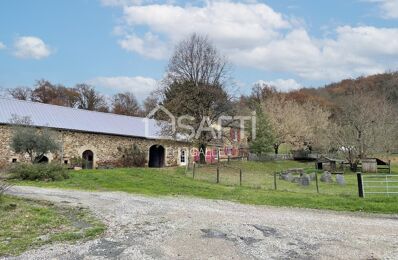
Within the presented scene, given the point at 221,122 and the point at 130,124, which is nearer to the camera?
the point at 221,122

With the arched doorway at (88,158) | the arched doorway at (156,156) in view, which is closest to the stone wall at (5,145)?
the arched doorway at (88,158)

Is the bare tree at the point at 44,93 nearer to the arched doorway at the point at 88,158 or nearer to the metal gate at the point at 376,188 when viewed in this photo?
the arched doorway at the point at 88,158

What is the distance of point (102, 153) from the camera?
35375mm

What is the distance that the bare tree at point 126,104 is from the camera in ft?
236

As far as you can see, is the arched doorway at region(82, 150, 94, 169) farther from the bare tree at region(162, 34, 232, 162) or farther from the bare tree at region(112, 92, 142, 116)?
the bare tree at region(112, 92, 142, 116)

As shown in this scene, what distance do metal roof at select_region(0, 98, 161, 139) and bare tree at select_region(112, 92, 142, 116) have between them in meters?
30.7

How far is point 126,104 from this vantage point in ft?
247

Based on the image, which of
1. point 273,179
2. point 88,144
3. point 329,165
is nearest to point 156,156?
point 88,144

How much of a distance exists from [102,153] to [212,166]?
32.2 feet

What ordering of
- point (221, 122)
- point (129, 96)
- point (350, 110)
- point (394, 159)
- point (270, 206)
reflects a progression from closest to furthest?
point (270, 206)
point (221, 122)
point (350, 110)
point (394, 159)
point (129, 96)

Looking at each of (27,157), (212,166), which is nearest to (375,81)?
(212,166)

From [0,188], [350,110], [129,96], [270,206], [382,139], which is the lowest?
[270,206]

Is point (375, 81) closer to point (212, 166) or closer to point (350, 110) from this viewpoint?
point (350, 110)

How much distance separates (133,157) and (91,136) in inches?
177
